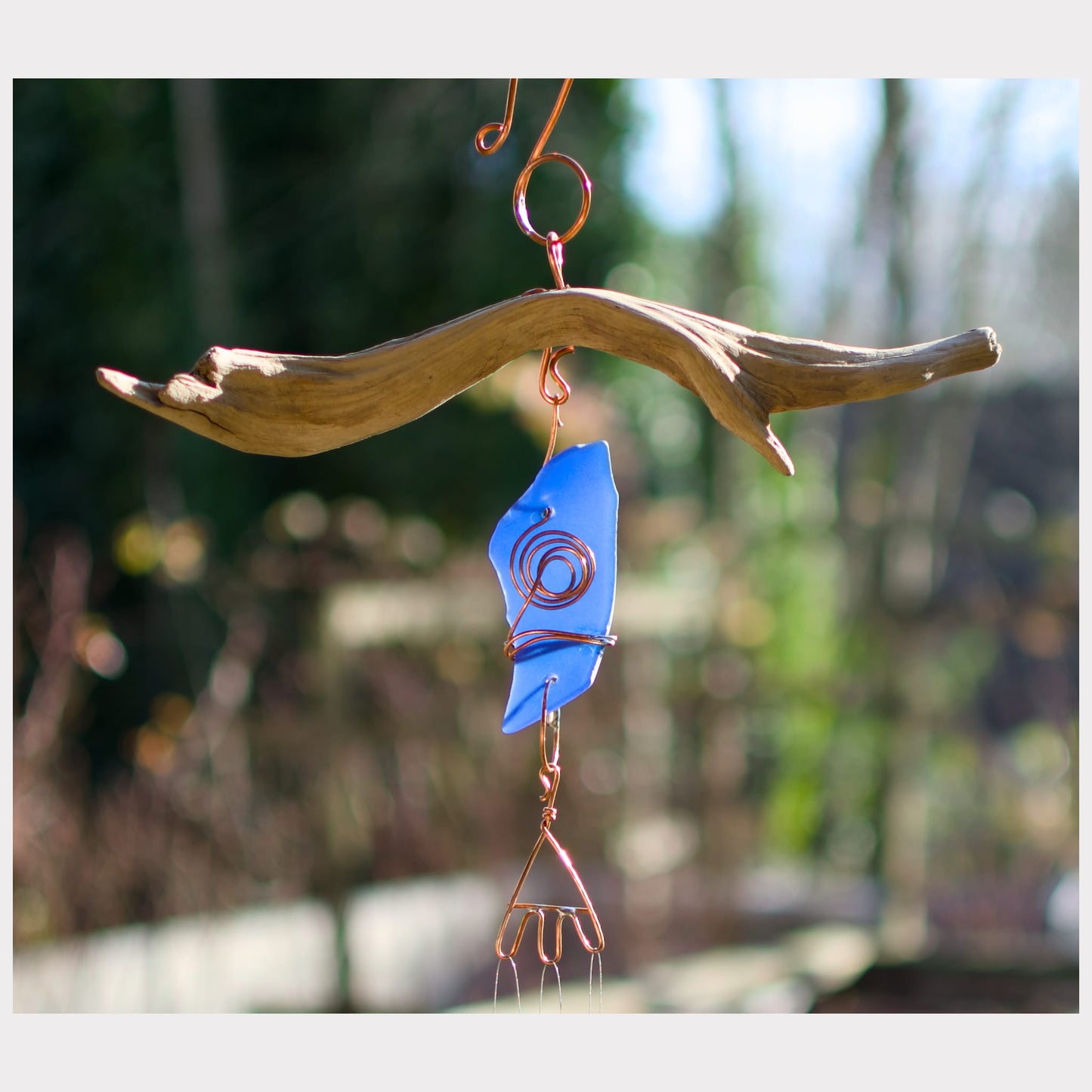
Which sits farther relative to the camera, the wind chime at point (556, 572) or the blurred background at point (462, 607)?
the blurred background at point (462, 607)

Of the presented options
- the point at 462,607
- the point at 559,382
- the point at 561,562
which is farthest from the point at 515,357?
the point at 462,607

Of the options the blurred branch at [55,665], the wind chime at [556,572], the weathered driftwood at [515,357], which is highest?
the weathered driftwood at [515,357]

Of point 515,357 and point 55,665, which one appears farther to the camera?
point 55,665

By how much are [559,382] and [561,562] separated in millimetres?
208

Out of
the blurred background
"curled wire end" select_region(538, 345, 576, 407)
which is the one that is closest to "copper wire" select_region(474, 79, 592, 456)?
"curled wire end" select_region(538, 345, 576, 407)

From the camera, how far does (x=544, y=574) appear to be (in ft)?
4.04

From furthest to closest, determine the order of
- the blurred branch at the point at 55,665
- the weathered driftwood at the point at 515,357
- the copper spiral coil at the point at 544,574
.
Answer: the blurred branch at the point at 55,665, the copper spiral coil at the point at 544,574, the weathered driftwood at the point at 515,357

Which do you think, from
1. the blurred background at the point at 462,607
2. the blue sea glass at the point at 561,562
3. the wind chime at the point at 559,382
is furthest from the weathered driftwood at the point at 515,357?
the blurred background at the point at 462,607

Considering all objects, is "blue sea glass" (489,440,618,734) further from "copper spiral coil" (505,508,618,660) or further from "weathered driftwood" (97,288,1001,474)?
"weathered driftwood" (97,288,1001,474)

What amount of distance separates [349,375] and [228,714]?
8.64 feet

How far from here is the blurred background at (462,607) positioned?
3.27 metres

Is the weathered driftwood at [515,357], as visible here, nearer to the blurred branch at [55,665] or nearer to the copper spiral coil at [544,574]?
the copper spiral coil at [544,574]

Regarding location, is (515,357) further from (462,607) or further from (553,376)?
(462,607)

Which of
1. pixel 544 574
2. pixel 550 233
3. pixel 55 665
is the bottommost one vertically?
pixel 55 665
